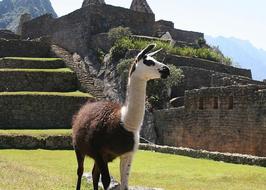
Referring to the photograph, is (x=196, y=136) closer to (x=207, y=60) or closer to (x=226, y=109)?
(x=226, y=109)

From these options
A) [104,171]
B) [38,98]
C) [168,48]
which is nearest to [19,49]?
[38,98]

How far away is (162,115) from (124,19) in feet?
45.3

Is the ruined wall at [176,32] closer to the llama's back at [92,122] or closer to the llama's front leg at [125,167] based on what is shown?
the llama's back at [92,122]

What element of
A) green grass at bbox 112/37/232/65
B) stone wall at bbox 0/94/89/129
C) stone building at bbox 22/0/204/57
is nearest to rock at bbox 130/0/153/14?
stone building at bbox 22/0/204/57

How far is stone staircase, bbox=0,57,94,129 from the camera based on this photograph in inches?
969

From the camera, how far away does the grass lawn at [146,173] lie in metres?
10.8

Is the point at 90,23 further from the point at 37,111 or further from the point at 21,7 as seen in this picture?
the point at 21,7

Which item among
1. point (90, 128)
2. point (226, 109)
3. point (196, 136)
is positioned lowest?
point (196, 136)

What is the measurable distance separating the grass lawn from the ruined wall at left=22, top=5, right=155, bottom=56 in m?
21.0

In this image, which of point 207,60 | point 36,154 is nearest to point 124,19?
point 207,60

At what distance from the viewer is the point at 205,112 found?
977 inches

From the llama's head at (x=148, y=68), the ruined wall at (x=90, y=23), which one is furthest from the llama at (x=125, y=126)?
the ruined wall at (x=90, y=23)

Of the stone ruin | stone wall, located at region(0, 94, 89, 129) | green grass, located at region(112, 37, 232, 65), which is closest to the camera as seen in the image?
the stone ruin

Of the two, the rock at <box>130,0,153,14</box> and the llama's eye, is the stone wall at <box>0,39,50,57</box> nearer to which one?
the rock at <box>130,0,153,14</box>
